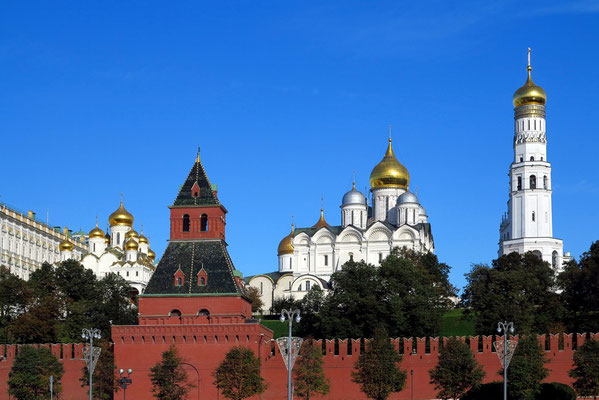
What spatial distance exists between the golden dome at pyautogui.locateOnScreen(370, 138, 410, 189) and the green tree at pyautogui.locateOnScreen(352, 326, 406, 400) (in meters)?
49.4

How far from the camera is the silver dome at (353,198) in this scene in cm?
10738

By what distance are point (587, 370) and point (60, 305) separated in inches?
1380

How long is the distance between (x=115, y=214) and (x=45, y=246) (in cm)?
780

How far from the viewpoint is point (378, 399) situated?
2315 inches

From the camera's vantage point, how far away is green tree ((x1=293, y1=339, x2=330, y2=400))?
58.5 metres

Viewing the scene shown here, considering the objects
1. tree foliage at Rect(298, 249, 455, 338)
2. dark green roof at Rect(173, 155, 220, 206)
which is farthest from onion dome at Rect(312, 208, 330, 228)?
dark green roof at Rect(173, 155, 220, 206)

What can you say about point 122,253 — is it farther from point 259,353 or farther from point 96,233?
point 259,353

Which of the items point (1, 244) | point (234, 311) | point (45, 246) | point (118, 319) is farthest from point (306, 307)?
point (45, 246)

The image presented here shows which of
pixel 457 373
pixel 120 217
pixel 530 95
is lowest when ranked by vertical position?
pixel 457 373

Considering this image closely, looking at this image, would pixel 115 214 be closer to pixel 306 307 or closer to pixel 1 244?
pixel 1 244

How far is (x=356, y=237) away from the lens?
104812 millimetres

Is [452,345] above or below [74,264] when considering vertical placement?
below

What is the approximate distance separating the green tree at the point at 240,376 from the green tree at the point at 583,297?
22081 millimetres

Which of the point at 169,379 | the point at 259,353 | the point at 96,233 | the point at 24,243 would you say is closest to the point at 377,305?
the point at 259,353
